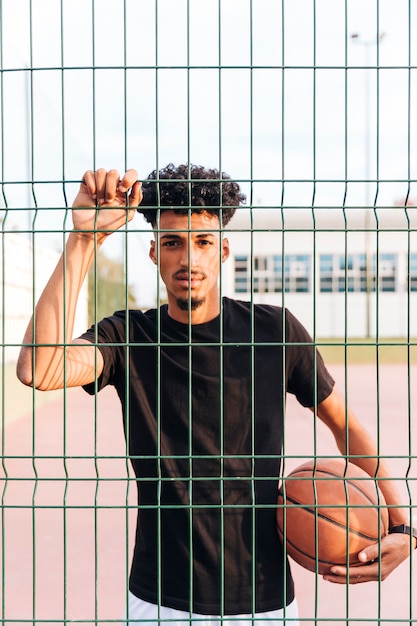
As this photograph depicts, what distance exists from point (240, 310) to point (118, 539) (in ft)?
12.4

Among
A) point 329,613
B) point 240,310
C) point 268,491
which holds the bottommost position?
point 329,613

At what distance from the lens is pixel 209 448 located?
242 cm

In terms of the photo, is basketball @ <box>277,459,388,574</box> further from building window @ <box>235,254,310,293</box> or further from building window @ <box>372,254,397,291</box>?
building window @ <box>372,254,397,291</box>

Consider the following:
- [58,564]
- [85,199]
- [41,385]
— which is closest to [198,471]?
[41,385]

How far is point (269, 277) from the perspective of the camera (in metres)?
35.4

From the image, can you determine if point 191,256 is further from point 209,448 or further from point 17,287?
point 17,287

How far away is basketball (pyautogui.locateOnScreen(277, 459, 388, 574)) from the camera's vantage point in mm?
2271

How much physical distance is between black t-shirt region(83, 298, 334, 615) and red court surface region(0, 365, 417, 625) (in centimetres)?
17

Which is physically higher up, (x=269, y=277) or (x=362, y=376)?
(x=269, y=277)

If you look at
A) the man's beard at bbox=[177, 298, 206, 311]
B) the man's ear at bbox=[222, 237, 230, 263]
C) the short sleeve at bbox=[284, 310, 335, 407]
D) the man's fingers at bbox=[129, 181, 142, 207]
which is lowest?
the short sleeve at bbox=[284, 310, 335, 407]

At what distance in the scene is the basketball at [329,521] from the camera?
2.27m

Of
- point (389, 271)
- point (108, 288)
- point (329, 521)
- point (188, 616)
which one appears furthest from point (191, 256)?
point (389, 271)

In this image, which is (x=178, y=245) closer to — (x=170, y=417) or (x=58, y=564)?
(x=170, y=417)

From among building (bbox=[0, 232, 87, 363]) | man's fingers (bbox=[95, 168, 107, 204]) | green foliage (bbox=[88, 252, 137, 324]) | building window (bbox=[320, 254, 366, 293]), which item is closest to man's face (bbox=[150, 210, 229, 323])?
man's fingers (bbox=[95, 168, 107, 204])
